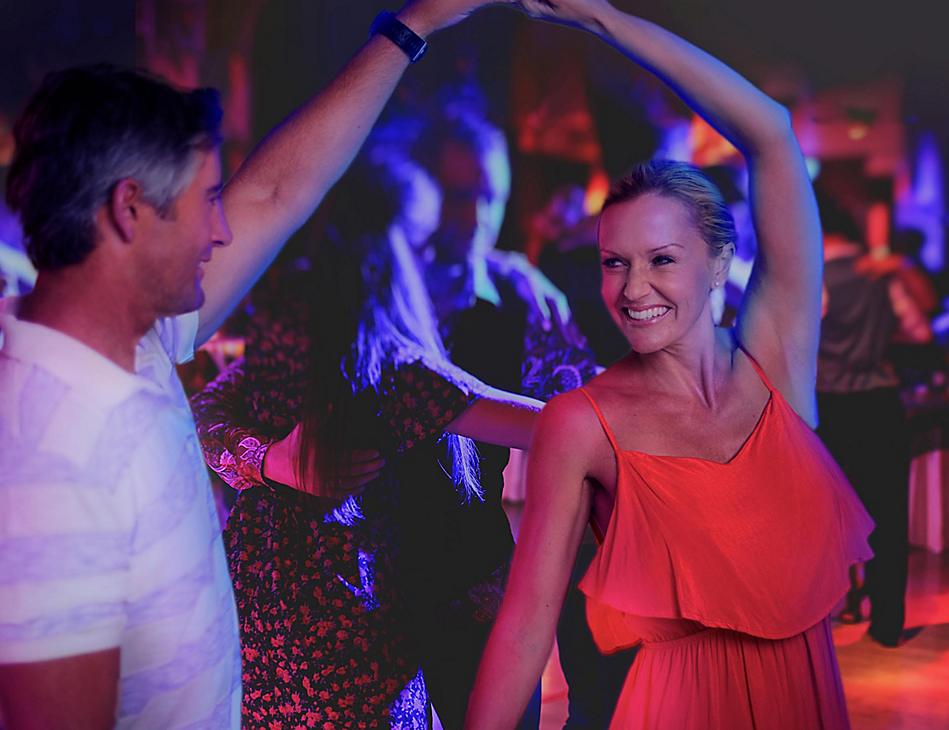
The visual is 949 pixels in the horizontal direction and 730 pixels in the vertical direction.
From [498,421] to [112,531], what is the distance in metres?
1.64

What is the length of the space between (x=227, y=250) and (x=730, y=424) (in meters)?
0.88

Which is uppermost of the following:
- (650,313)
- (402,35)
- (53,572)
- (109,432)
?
(402,35)

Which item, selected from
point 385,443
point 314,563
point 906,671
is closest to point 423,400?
point 385,443

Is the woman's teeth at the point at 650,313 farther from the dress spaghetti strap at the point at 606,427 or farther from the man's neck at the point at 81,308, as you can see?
the man's neck at the point at 81,308

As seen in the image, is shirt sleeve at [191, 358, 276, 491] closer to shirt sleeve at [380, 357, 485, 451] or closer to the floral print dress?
the floral print dress

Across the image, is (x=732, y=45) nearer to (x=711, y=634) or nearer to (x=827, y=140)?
(x=827, y=140)

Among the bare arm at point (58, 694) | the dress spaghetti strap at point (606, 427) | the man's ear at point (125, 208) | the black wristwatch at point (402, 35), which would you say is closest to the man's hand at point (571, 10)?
the black wristwatch at point (402, 35)

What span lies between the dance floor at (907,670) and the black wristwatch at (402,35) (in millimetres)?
2362

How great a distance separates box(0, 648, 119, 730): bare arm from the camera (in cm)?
94

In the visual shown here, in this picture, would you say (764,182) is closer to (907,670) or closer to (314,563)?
(314,563)

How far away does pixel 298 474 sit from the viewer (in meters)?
2.56

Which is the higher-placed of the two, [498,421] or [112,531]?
[112,531]

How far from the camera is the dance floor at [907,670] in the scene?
3186 millimetres

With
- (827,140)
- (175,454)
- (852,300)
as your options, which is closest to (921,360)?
(852,300)
